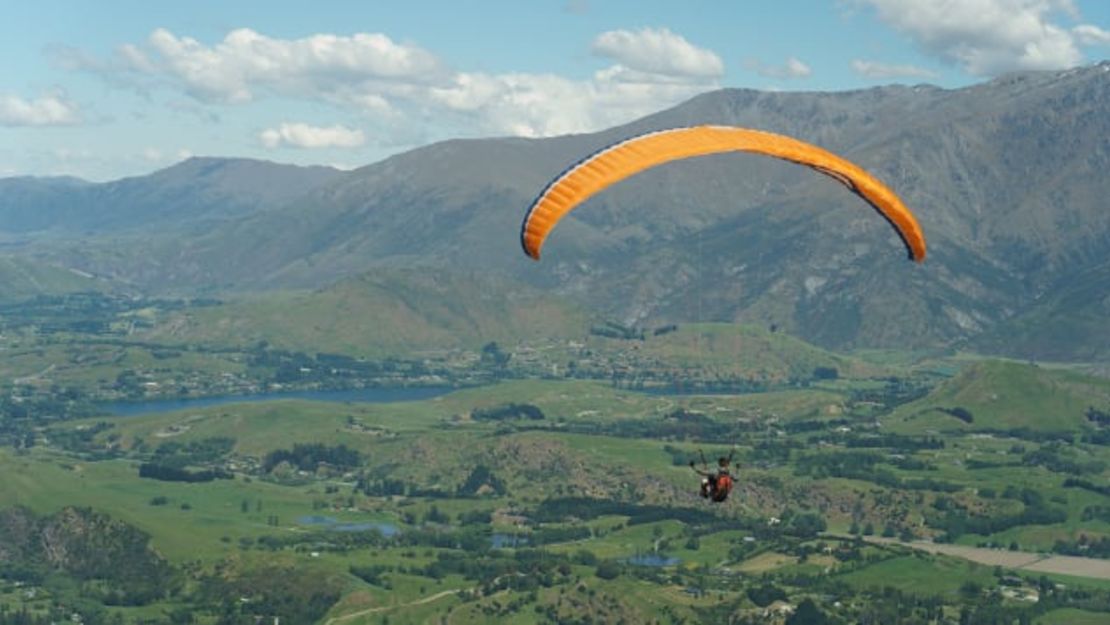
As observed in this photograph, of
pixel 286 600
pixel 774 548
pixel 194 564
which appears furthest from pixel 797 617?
pixel 194 564

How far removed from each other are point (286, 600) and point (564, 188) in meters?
119

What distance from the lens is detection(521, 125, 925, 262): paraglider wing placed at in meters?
56.6

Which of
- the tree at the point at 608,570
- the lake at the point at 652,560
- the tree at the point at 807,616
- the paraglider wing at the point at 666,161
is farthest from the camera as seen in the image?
the lake at the point at 652,560

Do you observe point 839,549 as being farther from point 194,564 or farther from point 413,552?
point 194,564

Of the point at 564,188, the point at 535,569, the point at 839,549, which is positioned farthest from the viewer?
the point at 839,549

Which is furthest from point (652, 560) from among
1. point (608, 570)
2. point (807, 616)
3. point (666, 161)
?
point (666, 161)

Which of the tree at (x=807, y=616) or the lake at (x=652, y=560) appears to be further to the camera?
the lake at (x=652, y=560)

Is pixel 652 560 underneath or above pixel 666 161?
underneath

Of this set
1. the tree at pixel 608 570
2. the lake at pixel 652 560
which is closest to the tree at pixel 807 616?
the tree at pixel 608 570

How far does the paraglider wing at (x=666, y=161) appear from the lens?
56.6 metres

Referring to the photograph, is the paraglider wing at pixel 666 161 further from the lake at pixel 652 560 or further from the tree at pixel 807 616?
the lake at pixel 652 560

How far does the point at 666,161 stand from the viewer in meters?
63.0

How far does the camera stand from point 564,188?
187 ft

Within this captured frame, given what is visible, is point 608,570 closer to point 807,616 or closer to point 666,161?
point 807,616
